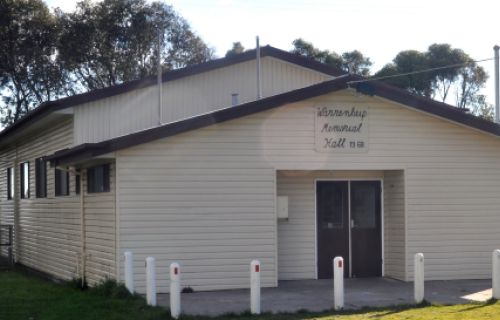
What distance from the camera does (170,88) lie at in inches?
734

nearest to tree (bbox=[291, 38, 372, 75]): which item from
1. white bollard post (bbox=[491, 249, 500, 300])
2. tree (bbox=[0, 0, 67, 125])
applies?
tree (bbox=[0, 0, 67, 125])

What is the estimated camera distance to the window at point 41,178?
20.2 m

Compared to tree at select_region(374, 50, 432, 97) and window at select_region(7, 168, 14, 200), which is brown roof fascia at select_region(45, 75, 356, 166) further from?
tree at select_region(374, 50, 432, 97)

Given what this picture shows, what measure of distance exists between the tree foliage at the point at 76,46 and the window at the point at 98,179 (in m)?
24.7

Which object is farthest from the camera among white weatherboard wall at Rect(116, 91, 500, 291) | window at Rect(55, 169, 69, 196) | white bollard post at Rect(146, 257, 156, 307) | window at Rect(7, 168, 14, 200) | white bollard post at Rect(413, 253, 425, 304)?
window at Rect(7, 168, 14, 200)

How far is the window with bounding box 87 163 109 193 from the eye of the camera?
14777 mm

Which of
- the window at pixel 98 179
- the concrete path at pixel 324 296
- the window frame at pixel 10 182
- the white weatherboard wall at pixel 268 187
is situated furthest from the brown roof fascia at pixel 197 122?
→ the window frame at pixel 10 182

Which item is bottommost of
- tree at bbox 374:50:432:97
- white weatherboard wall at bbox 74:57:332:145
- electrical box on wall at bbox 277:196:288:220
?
electrical box on wall at bbox 277:196:288:220

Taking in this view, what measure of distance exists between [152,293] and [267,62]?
885 centimetres

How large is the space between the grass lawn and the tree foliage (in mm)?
25626

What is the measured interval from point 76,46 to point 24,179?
1781cm

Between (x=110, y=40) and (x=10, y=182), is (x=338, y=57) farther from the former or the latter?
(x=10, y=182)

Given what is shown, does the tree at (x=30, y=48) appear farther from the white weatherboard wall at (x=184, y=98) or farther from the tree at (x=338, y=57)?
the white weatherboard wall at (x=184, y=98)

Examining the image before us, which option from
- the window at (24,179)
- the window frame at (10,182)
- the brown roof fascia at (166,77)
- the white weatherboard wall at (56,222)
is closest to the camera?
the white weatherboard wall at (56,222)
